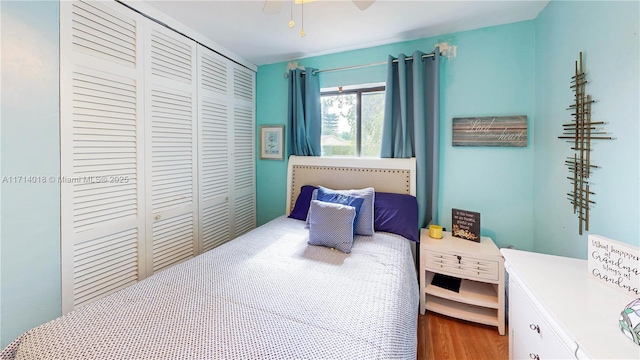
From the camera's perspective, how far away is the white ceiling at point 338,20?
73.3 inches

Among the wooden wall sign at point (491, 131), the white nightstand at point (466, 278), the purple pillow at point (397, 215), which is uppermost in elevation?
the wooden wall sign at point (491, 131)

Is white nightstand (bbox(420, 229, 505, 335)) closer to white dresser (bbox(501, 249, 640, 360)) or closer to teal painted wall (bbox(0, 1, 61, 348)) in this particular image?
white dresser (bbox(501, 249, 640, 360))

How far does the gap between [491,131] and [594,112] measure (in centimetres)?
84

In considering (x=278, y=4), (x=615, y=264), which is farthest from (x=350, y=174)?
(x=615, y=264)

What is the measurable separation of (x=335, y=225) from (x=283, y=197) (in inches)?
56.0

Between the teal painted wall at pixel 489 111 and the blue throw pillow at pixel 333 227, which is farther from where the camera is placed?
the teal painted wall at pixel 489 111

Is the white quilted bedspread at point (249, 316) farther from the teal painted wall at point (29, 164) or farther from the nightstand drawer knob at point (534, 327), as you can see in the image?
the teal painted wall at point (29, 164)

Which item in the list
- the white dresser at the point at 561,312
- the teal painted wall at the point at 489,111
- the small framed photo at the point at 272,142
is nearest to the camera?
the white dresser at the point at 561,312

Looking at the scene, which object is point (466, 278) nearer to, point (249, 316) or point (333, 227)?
point (333, 227)

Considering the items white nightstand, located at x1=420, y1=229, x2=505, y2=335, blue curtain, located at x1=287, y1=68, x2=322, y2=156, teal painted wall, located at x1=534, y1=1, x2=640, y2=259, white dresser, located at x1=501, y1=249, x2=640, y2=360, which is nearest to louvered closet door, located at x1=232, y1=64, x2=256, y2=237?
blue curtain, located at x1=287, y1=68, x2=322, y2=156

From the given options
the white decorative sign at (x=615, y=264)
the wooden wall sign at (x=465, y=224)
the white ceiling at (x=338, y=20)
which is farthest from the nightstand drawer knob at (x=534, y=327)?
the white ceiling at (x=338, y=20)

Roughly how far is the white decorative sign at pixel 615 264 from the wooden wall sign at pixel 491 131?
4.28 ft

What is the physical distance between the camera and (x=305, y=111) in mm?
2828

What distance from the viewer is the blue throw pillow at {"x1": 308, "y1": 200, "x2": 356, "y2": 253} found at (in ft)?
5.84
